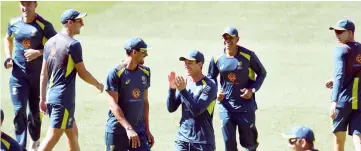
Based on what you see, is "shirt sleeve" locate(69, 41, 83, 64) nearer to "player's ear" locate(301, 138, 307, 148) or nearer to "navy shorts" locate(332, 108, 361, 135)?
"navy shorts" locate(332, 108, 361, 135)

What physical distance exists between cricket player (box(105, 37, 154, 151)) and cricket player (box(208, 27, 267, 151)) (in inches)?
63.6

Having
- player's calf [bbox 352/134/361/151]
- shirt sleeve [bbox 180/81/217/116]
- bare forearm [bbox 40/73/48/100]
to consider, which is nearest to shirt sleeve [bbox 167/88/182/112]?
shirt sleeve [bbox 180/81/217/116]

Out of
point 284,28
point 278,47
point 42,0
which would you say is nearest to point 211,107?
point 278,47

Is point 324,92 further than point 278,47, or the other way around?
point 278,47

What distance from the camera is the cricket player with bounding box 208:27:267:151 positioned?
12930 millimetres

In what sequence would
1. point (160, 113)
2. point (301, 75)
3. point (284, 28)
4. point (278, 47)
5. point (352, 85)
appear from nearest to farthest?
point (352, 85) < point (160, 113) < point (301, 75) < point (278, 47) < point (284, 28)

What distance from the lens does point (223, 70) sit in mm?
12938

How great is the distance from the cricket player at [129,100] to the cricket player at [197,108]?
42 cm

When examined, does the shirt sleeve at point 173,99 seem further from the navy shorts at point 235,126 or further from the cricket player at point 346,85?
the cricket player at point 346,85

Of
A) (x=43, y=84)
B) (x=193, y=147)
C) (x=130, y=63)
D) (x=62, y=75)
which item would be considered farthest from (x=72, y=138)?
(x=193, y=147)

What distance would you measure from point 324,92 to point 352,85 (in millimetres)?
4823

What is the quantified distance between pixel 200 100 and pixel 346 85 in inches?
98.1

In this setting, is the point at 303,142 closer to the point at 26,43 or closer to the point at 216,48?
the point at 26,43

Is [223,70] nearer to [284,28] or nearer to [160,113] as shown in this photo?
[160,113]
